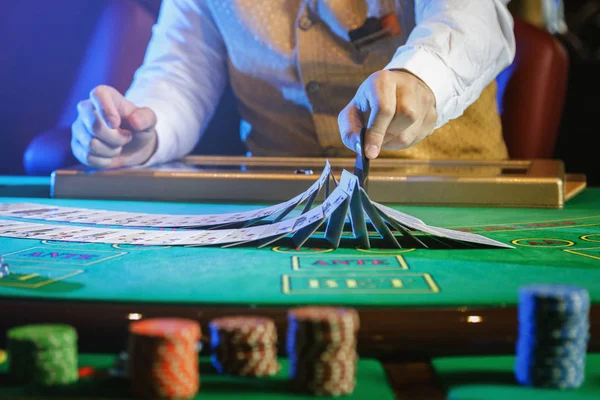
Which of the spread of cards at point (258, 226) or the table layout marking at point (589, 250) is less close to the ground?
the spread of cards at point (258, 226)

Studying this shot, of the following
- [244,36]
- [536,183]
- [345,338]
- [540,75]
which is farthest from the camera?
[540,75]

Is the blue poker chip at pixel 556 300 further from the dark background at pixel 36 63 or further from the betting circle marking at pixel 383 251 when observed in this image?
the dark background at pixel 36 63

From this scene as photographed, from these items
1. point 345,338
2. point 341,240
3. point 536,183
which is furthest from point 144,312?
point 536,183

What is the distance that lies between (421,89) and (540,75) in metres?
1.72

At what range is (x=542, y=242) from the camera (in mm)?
1082

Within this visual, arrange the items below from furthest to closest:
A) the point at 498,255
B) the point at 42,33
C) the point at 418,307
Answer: the point at 42,33, the point at 498,255, the point at 418,307

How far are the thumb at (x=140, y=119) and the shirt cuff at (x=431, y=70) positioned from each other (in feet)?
2.42

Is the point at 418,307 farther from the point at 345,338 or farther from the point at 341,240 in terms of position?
the point at 341,240

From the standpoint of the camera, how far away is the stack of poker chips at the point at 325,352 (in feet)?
1.81

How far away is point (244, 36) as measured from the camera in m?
2.43

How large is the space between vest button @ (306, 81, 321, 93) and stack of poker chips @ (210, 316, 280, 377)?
5.97ft

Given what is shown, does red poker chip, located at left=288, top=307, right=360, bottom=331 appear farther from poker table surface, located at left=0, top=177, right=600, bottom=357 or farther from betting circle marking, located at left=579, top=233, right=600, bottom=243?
betting circle marking, located at left=579, top=233, right=600, bottom=243

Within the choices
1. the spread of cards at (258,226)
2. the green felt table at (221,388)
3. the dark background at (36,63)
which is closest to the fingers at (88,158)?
the spread of cards at (258,226)

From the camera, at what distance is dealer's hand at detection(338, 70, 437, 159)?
1161 mm
